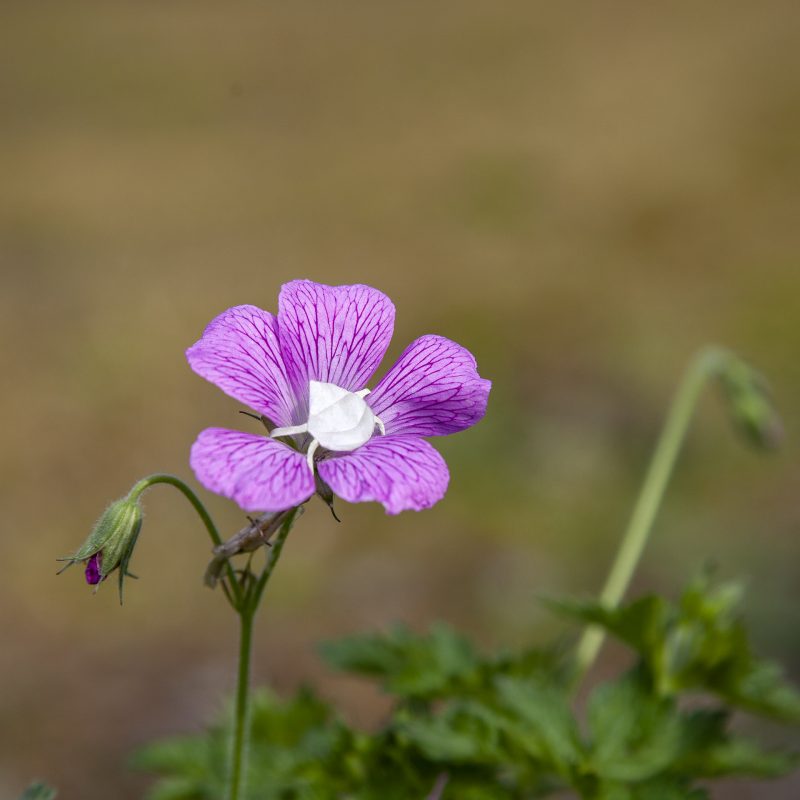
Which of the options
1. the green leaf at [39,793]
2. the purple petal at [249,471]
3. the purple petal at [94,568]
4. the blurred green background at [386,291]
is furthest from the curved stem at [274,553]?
the blurred green background at [386,291]

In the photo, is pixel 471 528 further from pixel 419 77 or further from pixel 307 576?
pixel 419 77

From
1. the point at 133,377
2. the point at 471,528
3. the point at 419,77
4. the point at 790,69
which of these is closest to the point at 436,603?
the point at 471,528

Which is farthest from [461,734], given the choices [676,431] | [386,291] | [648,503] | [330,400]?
[386,291]

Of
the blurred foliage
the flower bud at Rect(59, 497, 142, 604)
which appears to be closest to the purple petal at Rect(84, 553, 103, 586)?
the flower bud at Rect(59, 497, 142, 604)

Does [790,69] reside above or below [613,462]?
above

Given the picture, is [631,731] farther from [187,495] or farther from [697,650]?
[187,495]
